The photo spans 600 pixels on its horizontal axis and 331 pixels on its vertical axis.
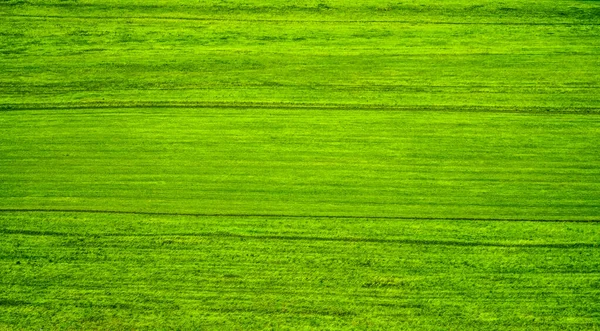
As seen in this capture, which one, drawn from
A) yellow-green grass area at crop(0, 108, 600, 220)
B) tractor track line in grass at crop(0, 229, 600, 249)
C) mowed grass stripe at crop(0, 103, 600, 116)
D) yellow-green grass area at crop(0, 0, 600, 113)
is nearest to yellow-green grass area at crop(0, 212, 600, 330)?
tractor track line in grass at crop(0, 229, 600, 249)

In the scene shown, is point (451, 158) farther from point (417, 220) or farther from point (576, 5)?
point (576, 5)

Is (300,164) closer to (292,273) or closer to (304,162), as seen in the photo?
(304,162)

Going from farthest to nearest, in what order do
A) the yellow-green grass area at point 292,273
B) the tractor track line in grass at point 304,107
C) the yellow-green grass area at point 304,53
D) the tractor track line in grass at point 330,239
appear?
the yellow-green grass area at point 304,53 < the tractor track line in grass at point 304,107 < the tractor track line in grass at point 330,239 < the yellow-green grass area at point 292,273

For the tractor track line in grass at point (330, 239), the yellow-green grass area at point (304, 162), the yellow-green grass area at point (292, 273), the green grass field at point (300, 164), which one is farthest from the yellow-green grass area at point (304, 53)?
the tractor track line in grass at point (330, 239)

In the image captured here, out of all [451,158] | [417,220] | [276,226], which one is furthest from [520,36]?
[276,226]

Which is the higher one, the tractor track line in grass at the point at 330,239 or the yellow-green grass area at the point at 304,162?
the yellow-green grass area at the point at 304,162

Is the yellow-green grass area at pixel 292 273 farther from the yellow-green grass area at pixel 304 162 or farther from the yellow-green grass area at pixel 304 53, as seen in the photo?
the yellow-green grass area at pixel 304 53

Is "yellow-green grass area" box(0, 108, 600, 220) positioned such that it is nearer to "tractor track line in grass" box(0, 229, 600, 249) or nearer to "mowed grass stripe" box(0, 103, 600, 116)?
"mowed grass stripe" box(0, 103, 600, 116)

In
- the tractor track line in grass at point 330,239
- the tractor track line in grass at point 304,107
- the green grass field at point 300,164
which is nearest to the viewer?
the green grass field at point 300,164
